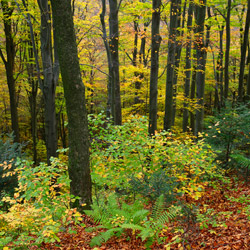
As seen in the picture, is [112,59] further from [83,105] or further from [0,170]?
[0,170]

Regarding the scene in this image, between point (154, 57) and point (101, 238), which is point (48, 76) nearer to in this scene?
point (154, 57)

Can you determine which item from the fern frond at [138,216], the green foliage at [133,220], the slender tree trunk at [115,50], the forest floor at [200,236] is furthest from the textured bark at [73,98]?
the slender tree trunk at [115,50]

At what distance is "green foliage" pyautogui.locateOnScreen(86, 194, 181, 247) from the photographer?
3699mm

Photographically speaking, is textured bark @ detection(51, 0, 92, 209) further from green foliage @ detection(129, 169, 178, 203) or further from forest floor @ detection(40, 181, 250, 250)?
green foliage @ detection(129, 169, 178, 203)

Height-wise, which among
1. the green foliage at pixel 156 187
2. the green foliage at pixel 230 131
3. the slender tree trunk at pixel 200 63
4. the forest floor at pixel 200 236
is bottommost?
the forest floor at pixel 200 236

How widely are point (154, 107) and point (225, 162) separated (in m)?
3.00

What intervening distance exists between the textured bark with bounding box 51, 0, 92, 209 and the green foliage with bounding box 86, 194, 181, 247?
2.27ft

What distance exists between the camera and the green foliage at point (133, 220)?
3699mm

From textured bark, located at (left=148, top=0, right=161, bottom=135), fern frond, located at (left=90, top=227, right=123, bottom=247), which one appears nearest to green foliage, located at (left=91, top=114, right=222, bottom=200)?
fern frond, located at (left=90, top=227, right=123, bottom=247)

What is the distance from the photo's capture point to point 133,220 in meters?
4.16

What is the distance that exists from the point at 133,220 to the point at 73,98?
8.83 feet

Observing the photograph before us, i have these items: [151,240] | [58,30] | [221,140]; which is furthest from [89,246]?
[221,140]

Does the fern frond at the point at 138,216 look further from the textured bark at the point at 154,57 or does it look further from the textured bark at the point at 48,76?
the textured bark at the point at 48,76

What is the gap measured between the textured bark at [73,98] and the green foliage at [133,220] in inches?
27.3
